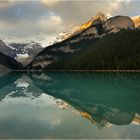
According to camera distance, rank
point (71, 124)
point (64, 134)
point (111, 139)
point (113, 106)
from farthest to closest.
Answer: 1. point (113, 106)
2. point (71, 124)
3. point (64, 134)
4. point (111, 139)

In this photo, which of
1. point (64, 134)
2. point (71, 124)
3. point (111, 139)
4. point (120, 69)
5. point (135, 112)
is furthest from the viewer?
point (120, 69)

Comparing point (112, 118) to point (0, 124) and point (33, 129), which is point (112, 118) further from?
point (0, 124)

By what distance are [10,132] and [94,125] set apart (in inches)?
294

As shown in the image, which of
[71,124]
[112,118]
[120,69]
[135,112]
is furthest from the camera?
[120,69]

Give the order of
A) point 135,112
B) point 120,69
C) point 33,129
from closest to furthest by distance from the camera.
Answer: point 33,129, point 135,112, point 120,69

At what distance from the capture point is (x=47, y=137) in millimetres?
20703

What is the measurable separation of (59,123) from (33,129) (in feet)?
10.5

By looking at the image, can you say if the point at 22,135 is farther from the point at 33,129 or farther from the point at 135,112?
the point at 135,112

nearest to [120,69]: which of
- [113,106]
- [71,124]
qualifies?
[113,106]

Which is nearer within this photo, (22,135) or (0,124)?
(22,135)

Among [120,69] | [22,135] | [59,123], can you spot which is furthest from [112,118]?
[120,69]

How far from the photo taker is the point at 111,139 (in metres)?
20.0

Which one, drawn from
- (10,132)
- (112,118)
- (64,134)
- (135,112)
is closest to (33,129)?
(10,132)

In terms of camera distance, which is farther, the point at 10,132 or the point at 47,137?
the point at 10,132
